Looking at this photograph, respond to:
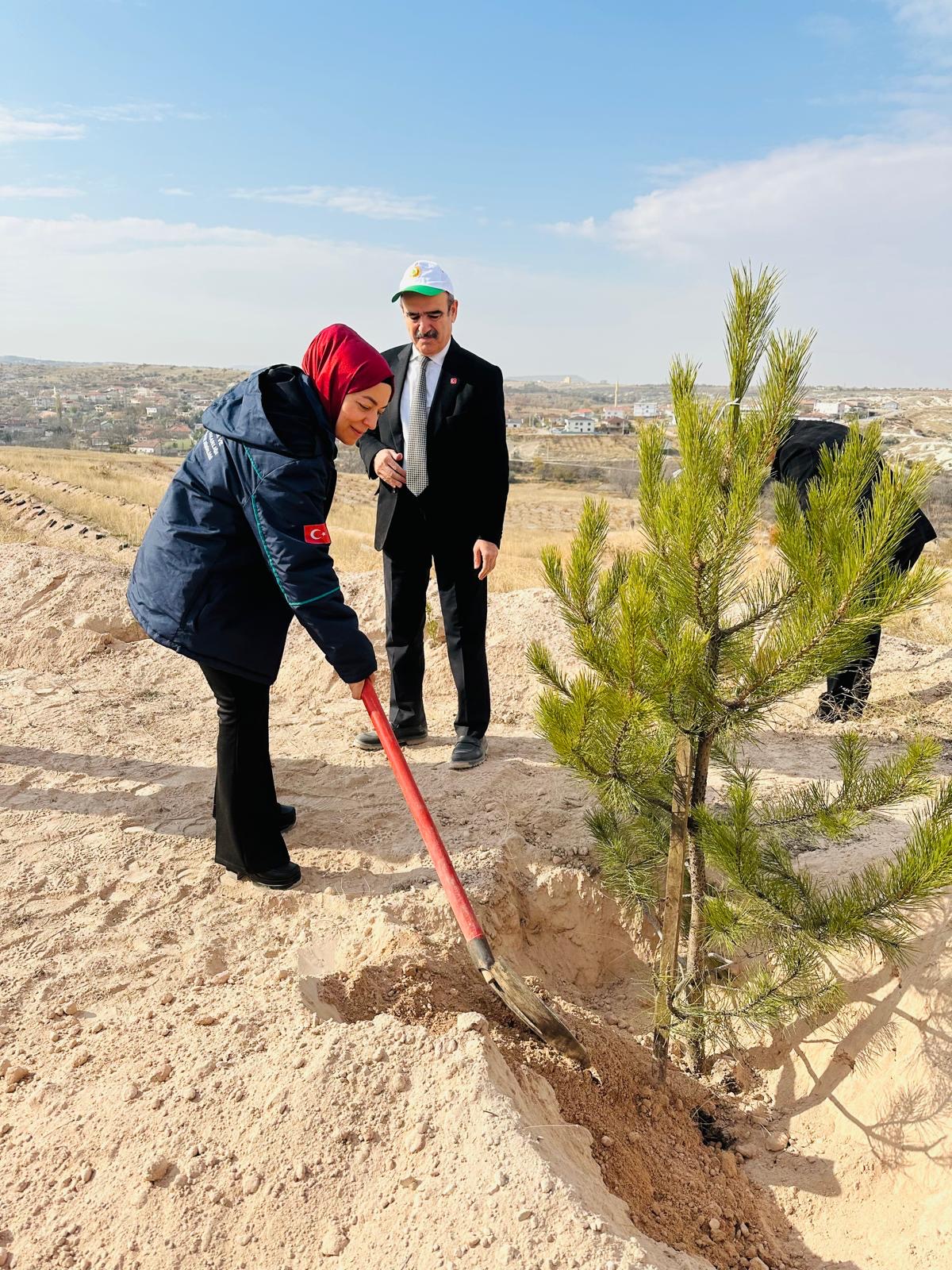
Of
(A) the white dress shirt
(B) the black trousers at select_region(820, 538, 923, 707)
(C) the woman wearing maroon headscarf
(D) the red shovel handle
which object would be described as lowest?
(B) the black trousers at select_region(820, 538, 923, 707)

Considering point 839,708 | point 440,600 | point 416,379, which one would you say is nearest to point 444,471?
point 416,379

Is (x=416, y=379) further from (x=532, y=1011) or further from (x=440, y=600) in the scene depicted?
(x=532, y=1011)

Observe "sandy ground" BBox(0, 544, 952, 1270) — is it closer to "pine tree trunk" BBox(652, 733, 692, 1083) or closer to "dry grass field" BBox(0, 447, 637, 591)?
"pine tree trunk" BBox(652, 733, 692, 1083)

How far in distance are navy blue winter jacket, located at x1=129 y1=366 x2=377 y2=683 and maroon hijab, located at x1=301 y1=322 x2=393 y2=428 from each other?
0.04 meters

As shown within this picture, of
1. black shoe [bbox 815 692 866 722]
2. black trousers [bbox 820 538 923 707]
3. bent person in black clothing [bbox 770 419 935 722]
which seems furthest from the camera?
black shoe [bbox 815 692 866 722]

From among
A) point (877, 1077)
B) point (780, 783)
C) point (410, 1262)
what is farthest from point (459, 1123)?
point (780, 783)

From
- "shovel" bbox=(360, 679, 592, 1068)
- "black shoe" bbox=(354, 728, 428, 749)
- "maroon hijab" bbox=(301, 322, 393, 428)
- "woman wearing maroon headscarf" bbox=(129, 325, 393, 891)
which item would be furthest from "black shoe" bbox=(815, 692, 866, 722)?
"maroon hijab" bbox=(301, 322, 393, 428)

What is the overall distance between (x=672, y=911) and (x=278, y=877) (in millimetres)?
1365

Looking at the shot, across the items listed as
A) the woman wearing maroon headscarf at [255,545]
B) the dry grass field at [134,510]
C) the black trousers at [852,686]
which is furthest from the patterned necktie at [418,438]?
the black trousers at [852,686]

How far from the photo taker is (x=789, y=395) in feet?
6.44

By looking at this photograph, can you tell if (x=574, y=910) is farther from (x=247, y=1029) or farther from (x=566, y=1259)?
(x=566, y=1259)

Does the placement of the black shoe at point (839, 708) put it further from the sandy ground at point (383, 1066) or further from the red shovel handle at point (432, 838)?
the red shovel handle at point (432, 838)

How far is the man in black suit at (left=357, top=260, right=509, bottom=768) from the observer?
3729 millimetres

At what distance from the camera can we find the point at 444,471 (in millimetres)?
3783
